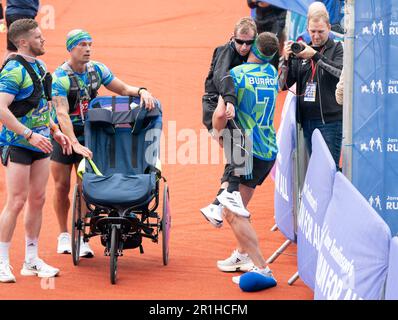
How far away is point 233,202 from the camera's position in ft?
28.3

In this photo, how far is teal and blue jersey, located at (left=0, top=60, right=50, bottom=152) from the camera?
27.4 ft

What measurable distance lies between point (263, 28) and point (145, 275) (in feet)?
33.4

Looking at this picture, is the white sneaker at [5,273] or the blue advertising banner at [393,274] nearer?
the blue advertising banner at [393,274]

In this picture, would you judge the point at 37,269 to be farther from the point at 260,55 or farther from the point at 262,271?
the point at 260,55

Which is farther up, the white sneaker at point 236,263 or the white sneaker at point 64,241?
the white sneaker at point 64,241

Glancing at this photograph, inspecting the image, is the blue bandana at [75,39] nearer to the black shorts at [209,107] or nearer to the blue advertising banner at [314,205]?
the black shorts at [209,107]

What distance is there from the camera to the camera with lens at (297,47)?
9.34m

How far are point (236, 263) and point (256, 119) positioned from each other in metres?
1.36

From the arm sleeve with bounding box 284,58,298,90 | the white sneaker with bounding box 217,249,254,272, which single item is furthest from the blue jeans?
the white sneaker with bounding box 217,249,254,272

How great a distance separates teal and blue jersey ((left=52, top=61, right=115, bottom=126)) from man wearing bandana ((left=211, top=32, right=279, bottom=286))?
1.43m

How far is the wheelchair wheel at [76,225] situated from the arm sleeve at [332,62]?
2.48m

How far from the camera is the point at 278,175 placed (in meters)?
9.95

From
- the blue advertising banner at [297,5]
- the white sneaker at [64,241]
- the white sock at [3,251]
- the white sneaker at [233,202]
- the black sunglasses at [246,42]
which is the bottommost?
the white sneaker at [64,241]

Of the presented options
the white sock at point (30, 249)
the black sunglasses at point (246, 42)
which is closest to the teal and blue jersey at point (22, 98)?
the white sock at point (30, 249)
